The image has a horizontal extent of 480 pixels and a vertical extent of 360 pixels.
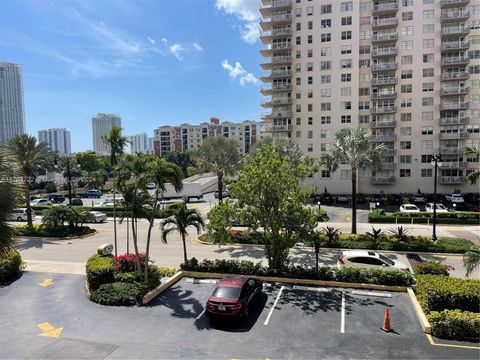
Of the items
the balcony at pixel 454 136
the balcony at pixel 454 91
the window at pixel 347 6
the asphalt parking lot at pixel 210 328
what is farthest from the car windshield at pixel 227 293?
the window at pixel 347 6

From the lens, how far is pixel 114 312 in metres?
14.3

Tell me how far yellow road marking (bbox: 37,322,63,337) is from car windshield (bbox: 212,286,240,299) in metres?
A: 5.70

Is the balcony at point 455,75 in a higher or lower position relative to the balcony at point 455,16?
lower

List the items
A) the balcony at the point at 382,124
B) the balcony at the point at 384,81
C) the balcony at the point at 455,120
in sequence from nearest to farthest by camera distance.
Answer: the balcony at the point at 455,120 → the balcony at the point at 384,81 → the balcony at the point at 382,124

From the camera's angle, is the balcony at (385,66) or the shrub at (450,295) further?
the balcony at (385,66)

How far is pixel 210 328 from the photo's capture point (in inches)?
500

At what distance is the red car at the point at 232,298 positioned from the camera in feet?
42.2

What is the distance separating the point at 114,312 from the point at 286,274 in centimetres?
846

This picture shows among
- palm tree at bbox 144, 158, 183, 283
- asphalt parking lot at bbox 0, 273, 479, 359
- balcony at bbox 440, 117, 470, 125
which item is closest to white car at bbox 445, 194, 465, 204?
balcony at bbox 440, 117, 470, 125

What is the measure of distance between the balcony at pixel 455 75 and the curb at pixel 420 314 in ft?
168

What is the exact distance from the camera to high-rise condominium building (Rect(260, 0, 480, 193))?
55.9 meters

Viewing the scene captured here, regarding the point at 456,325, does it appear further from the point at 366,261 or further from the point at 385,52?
the point at 385,52

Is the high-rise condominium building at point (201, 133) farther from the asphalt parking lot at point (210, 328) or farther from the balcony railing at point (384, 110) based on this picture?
the asphalt parking lot at point (210, 328)

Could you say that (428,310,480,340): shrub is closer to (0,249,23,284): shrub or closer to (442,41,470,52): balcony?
(0,249,23,284): shrub
